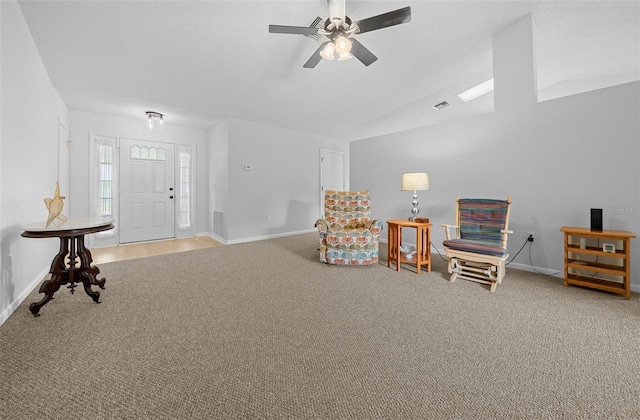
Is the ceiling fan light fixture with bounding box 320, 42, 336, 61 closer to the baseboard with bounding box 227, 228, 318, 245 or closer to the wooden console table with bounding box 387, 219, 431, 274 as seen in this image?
the wooden console table with bounding box 387, 219, 431, 274

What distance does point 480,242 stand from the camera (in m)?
2.64

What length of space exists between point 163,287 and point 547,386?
2.98m

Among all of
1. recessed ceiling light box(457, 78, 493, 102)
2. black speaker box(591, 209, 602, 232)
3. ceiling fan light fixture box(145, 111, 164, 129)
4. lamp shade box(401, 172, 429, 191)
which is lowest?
black speaker box(591, 209, 602, 232)

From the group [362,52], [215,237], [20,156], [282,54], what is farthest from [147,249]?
[362,52]

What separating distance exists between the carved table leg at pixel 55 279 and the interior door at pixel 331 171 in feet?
15.6

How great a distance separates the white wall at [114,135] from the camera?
4.18 m

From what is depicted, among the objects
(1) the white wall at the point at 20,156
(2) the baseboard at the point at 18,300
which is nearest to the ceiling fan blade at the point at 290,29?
(1) the white wall at the point at 20,156

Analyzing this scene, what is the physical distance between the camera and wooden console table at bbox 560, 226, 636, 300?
7.06ft

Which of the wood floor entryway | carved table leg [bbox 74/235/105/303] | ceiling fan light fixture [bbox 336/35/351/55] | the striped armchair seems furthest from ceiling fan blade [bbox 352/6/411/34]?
the wood floor entryway

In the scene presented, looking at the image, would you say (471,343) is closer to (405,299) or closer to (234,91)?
(405,299)

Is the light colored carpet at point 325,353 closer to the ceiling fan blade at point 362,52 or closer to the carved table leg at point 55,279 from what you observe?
the carved table leg at point 55,279

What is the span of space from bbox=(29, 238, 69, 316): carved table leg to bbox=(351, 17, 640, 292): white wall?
4.37 metres

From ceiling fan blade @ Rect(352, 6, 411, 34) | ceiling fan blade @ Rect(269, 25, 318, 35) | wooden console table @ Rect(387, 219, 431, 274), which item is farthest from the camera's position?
wooden console table @ Rect(387, 219, 431, 274)

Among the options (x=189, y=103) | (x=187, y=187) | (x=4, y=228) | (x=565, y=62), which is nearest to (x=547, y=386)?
(x=4, y=228)
